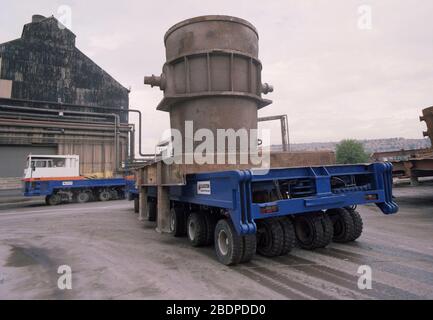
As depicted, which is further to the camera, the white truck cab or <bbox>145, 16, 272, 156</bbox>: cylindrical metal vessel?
the white truck cab

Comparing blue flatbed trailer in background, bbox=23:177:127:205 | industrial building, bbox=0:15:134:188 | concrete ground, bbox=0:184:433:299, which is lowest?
concrete ground, bbox=0:184:433:299

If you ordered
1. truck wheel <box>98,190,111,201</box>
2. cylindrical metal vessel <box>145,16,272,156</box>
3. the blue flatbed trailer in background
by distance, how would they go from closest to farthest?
cylindrical metal vessel <box>145,16,272,156</box> < the blue flatbed trailer in background < truck wheel <box>98,190,111,201</box>

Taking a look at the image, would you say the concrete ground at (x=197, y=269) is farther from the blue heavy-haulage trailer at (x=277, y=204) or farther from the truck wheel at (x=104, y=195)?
the truck wheel at (x=104, y=195)

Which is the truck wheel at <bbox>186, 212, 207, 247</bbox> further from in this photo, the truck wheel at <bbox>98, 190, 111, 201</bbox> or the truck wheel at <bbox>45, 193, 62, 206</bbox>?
the truck wheel at <bbox>98, 190, 111, 201</bbox>

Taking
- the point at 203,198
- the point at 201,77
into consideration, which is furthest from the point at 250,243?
the point at 201,77

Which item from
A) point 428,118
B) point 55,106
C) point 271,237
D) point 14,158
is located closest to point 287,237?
point 271,237

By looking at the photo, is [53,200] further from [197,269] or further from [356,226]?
[356,226]

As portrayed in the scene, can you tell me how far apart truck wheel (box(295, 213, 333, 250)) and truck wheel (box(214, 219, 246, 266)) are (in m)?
1.63

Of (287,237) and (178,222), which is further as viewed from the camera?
(178,222)

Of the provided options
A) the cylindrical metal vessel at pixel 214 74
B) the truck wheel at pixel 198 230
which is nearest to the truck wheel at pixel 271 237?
the truck wheel at pixel 198 230

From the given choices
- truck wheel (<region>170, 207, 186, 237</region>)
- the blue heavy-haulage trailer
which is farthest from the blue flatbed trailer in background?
the blue heavy-haulage trailer

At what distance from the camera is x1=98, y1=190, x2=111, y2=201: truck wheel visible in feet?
60.8

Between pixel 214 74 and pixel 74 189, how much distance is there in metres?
14.8

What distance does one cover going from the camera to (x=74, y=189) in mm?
17781
